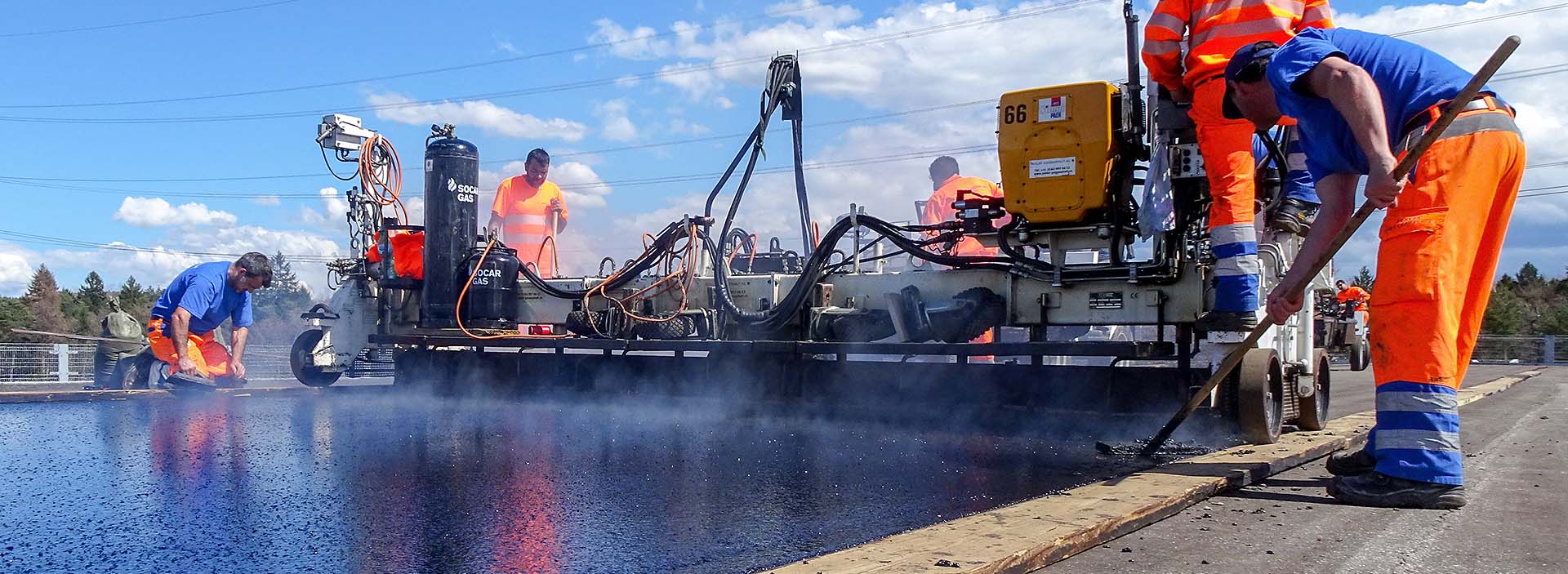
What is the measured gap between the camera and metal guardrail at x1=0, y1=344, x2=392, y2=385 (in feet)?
38.3

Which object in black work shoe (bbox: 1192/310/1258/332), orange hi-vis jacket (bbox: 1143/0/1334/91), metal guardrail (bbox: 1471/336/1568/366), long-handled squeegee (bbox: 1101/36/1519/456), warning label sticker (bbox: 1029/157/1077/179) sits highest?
orange hi-vis jacket (bbox: 1143/0/1334/91)

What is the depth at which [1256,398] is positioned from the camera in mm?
4438

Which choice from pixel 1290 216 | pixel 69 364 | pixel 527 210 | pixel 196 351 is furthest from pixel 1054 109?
pixel 69 364

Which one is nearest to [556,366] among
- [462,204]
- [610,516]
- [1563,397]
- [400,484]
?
[462,204]

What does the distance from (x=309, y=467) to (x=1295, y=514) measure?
3.63 m

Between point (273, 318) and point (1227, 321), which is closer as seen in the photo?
point (1227, 321)

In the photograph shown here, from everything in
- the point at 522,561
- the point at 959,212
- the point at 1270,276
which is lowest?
the point at 522,561

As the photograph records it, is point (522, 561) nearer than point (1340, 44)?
Yes

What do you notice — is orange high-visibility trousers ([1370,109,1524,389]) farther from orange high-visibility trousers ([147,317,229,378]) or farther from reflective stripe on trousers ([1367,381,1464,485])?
orange high-visibility trousers ([147,317,229,378])

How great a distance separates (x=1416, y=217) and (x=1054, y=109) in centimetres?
225

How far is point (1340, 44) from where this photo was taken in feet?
10.5

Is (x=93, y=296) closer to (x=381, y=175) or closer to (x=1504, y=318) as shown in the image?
(x=381, y=175)

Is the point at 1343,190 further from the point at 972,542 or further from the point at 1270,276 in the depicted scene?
the point at 972,542

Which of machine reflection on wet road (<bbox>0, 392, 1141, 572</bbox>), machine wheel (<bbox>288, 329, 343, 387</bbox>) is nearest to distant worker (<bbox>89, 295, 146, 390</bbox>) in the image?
machine wheel (<bbox>288, 329, 343, 387</bbox>)
